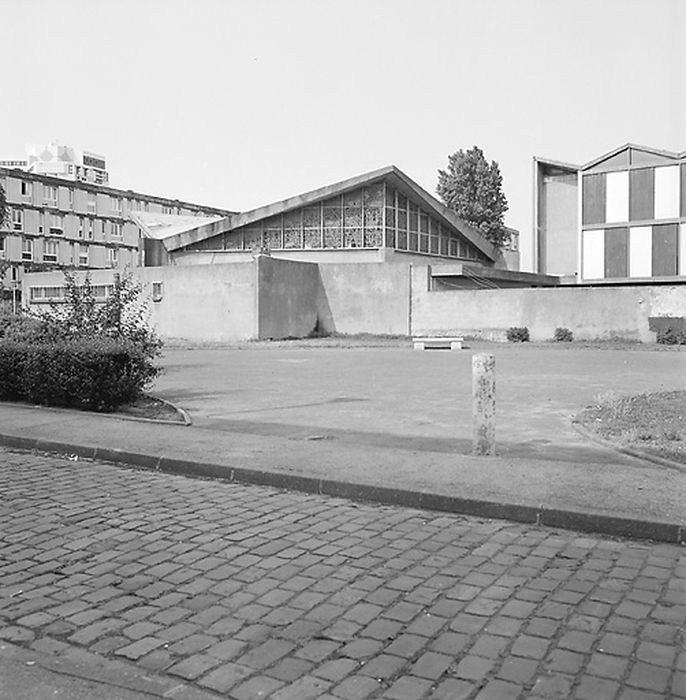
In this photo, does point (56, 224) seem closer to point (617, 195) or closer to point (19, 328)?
point (617, 195)

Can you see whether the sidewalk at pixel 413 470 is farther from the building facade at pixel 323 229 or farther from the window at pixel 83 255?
the window at pixel 83 255

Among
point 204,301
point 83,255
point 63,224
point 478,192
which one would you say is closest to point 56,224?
point 63,224

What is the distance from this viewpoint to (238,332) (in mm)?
38219

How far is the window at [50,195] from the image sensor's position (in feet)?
254

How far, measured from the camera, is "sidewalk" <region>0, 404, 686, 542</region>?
636cm

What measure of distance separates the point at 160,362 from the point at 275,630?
2211 centimetres

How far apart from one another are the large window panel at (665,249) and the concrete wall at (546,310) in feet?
29.6

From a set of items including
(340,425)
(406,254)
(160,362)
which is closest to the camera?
(340,425)

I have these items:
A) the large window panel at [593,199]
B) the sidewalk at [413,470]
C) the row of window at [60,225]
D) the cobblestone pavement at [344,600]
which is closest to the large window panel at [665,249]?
the large window panel at [593,199]

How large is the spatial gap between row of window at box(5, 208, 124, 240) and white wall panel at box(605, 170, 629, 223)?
169 ft

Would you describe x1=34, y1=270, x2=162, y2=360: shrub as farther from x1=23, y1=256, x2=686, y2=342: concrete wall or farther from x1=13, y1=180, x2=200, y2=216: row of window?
x1=13, y1=180, x2=200, y2=216: row of window

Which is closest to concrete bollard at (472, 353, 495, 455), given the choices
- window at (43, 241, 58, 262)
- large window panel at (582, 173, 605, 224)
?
large window panel at (582, 173, 605, 224)

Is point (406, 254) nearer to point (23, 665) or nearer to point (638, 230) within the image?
point (638, 230)

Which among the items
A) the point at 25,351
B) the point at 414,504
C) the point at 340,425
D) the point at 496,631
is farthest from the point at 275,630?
the point at 25,351
